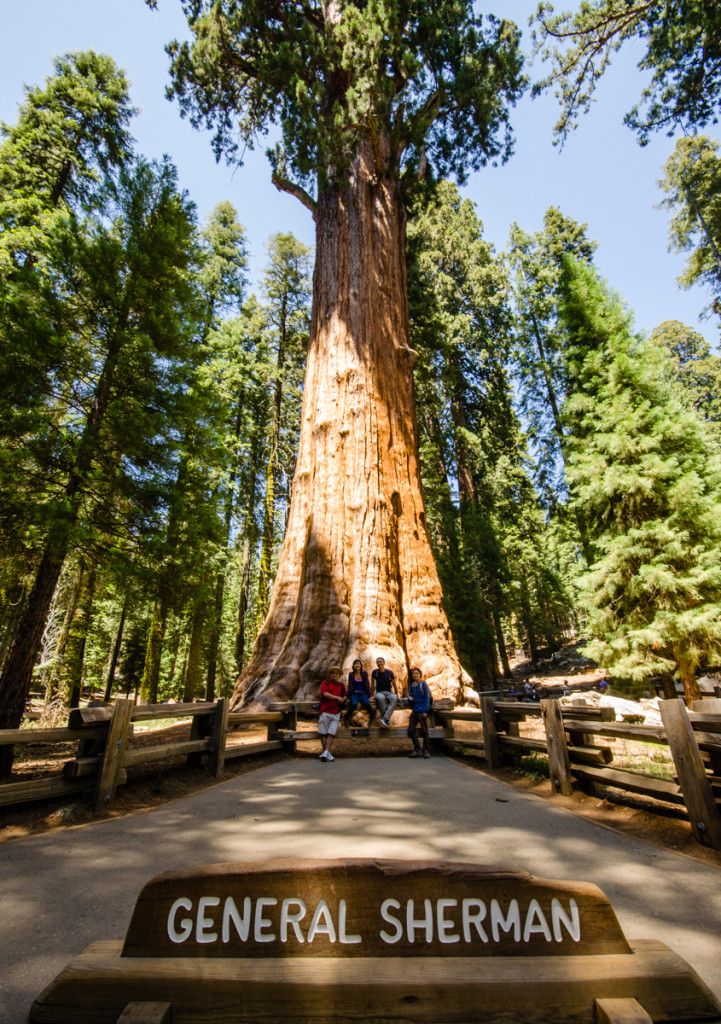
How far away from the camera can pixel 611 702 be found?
10.8m

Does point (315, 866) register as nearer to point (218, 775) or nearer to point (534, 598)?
point (218, 775)

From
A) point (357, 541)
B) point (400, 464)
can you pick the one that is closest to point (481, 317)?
point (400, 464)

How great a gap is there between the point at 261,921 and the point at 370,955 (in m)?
0.32

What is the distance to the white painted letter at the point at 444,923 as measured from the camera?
1405 mm

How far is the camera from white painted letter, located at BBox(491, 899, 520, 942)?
1416 mm

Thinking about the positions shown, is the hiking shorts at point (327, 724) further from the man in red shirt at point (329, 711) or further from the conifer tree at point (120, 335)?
the conifer tree at point (120, 335)

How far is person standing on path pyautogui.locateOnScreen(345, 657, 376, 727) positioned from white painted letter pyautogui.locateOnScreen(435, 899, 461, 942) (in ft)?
21.5

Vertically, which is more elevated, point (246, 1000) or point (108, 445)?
point (108, 445)

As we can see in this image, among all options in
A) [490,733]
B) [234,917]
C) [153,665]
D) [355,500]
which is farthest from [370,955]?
[153,665]

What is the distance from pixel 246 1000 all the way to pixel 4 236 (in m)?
14.8

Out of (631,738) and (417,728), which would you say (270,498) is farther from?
(631,738)

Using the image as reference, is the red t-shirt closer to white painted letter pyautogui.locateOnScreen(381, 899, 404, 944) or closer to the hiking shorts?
the hiking shorts

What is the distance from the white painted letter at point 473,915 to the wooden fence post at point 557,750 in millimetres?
4022

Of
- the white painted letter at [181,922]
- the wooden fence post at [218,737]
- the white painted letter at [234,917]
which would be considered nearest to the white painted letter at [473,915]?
the white painted letter at [234,917]
